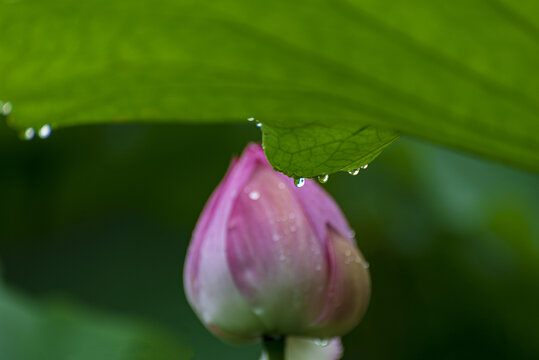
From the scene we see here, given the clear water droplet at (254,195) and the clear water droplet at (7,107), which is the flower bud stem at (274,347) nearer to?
the clear water droplet at (254,195)

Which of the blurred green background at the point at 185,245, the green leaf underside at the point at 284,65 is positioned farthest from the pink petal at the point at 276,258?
the blurred green background at the point at 185,245

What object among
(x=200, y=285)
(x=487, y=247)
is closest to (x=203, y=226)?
(x=200, y=285)

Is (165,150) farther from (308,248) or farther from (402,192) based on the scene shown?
(308,248)

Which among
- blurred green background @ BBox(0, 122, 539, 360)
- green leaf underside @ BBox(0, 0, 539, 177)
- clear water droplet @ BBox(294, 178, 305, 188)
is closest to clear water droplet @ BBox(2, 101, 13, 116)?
green leaf underside @ BBox(0, 0, 539, 177)

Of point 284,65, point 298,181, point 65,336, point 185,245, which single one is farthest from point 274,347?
point 185,245

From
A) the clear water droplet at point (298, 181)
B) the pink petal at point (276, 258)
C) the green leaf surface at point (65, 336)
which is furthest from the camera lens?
the green leaf surface at point (65, 336)

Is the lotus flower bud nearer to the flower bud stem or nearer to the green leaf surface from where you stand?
the flower bud stem

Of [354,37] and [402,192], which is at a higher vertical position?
[354,37]
